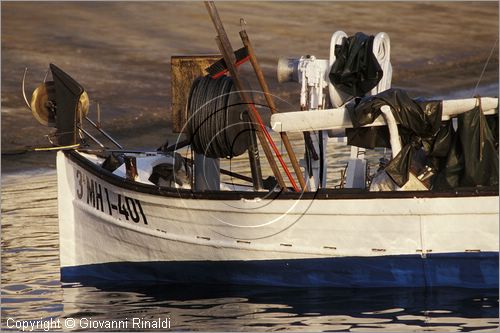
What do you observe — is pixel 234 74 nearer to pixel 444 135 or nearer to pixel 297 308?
pixel 444 135

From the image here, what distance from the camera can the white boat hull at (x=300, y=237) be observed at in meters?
14.3

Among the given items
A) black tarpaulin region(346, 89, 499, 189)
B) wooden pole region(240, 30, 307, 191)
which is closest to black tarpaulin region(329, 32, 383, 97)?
black tarpaulin region(346, 89, 499, 189)

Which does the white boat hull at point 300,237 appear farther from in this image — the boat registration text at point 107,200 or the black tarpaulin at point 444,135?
the black tarpaulin at point 444,135

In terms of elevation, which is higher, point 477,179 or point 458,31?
point 458,31

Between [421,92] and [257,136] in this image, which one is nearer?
[257,136]

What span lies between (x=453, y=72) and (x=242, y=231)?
20439 mm

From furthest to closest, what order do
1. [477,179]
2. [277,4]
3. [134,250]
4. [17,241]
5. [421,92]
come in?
1. [277,4]
2. [421,92]
3. [17,241]
4. [134,250]
5. [477,179]

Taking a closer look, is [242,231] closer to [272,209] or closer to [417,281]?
[272,209]

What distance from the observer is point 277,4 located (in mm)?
37188

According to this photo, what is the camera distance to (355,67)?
15.2m

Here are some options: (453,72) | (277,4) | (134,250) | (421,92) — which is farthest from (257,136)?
(277,4)

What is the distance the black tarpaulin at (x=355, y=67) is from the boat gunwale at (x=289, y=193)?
1251 mm

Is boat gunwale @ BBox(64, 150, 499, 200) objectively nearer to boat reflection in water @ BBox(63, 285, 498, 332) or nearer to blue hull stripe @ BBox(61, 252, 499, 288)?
blue hull stripe @ BBox(61, 252, 499, 288)
